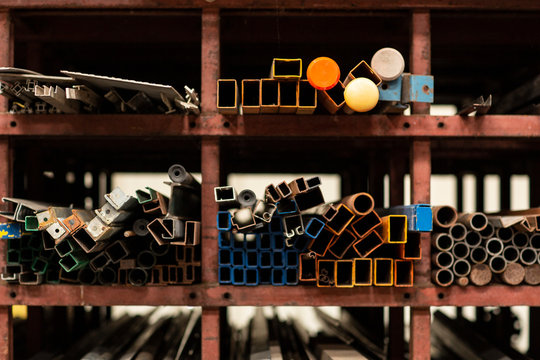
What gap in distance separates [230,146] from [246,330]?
1.76m

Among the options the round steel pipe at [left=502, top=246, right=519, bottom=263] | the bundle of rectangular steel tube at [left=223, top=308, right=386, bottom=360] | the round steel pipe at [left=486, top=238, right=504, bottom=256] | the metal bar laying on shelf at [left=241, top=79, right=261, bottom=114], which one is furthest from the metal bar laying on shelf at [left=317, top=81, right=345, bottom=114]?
the bundle of rectangular steel tube at [left=223, top=308, right=386, bottom=360]

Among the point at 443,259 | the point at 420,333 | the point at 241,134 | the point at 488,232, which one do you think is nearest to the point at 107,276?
the point at 241,134

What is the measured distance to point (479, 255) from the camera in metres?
2.12

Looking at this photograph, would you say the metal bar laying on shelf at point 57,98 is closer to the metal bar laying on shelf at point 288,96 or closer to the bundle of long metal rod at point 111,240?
the bundle of long metal rod at point 111,240

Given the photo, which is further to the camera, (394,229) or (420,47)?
(420,47)

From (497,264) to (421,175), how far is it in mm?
587

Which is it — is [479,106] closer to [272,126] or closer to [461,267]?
[461,267]

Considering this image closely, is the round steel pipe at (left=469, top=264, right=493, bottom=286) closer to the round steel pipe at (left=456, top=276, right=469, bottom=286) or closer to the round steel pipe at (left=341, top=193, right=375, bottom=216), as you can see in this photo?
the round steel pipe at (left=456, top=276, right=469, bottom=286)

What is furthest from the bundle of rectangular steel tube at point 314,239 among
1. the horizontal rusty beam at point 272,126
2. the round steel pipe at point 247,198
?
the horizontal rusty beam at point 272,126

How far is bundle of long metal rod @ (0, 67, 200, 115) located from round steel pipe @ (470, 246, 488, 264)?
1.57 m

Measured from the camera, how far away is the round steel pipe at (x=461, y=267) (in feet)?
6.88

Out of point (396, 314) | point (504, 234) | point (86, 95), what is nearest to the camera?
point (86, 95)

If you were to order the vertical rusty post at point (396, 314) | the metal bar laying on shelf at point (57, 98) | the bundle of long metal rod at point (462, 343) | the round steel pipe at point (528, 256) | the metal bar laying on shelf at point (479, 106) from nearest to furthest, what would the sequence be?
1. the metal bar laying on shelf at point (57, 98)
2. the metal bar laying on shelf at point (479, 106)
3. the round steel pipe at point (528, 256)
4. the vertical rusty post at point (396, 314)
5. the bundle of long metal rod at point (462, 343)

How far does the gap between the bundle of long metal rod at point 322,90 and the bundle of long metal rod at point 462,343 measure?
185cm
